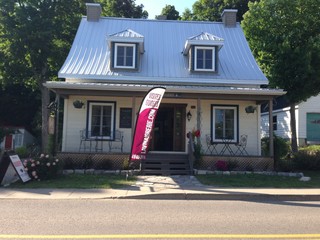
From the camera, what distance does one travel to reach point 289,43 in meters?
19.3

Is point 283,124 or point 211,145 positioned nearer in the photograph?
point 211,145

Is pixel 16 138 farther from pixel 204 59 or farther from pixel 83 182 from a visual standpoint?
pixel 83 182

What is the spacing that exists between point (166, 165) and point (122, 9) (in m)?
26.8

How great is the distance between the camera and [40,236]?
6023 millimetres

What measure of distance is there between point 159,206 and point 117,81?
949 centimetres

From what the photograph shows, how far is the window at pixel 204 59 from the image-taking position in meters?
18.1

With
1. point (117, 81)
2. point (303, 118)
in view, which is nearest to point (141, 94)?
point (117, 81)

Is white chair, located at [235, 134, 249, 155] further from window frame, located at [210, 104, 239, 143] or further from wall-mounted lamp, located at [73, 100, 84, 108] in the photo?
wall-mounted lamp, located at [73, 100, 84, 108]

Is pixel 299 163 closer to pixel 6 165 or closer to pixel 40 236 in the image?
pixel 6 165

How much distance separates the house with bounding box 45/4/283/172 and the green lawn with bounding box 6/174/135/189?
145 inches

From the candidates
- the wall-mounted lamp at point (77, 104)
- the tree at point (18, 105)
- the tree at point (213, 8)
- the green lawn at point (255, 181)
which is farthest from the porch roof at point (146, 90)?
the tree at point (18, 105)

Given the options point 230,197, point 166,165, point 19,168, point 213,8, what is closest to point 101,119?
point 166,165

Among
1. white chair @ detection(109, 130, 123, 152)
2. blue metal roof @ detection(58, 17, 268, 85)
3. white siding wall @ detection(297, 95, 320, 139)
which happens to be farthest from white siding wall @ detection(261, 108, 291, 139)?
white chair @ detection(109, 130, 123, 152)

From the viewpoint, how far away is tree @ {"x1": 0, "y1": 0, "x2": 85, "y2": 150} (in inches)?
1053
